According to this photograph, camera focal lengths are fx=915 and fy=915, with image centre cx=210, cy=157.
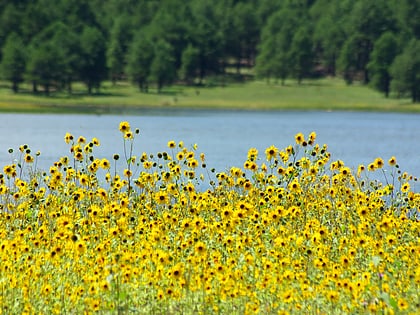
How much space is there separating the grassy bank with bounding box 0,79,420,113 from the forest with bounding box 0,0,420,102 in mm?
2855

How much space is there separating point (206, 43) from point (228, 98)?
2869 cm

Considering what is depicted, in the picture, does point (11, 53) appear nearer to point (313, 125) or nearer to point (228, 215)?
point (313, 125)

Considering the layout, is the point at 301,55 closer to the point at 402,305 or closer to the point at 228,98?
the point at 228,98

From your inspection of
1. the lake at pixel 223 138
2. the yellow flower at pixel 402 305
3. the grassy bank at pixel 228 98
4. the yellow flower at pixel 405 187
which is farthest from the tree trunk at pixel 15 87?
the yellow flower at pixel 402 305

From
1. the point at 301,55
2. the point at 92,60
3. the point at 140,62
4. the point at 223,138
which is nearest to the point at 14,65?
the point at 92,60

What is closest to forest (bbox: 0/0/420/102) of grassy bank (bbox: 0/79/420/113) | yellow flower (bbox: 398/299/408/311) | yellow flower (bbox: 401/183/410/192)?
grassy bank (bbox: 0/79/420/113)

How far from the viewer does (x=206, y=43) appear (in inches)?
5812

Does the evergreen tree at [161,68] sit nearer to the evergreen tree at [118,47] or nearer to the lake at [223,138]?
the evergreen tree at [118,47]

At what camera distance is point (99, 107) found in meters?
107

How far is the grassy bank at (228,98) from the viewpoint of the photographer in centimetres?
11306

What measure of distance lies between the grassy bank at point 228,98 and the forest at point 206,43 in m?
2.86

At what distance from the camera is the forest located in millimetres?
128000

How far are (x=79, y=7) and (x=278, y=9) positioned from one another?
1655 inches

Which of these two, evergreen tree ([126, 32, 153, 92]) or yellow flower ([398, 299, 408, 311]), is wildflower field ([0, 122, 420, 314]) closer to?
yellow flower ([398, 299, 408, 311])
